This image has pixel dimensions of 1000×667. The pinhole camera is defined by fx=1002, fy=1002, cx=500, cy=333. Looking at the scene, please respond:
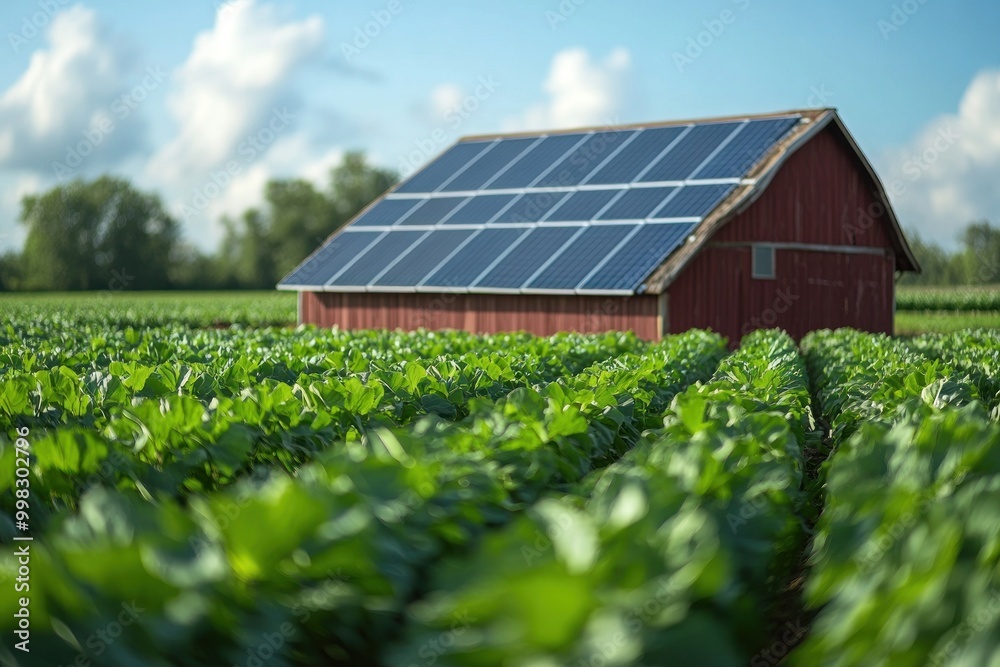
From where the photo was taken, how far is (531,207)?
76.5ft

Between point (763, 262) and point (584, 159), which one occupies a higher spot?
point (584, 159)

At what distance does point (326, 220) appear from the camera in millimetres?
111438

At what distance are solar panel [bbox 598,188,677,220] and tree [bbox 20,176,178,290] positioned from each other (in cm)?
7761

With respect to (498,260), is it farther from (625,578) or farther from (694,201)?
(625,578)

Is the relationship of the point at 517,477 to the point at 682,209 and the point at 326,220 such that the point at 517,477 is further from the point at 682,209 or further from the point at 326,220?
the point at 326,220

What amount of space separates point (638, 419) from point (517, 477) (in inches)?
88.9

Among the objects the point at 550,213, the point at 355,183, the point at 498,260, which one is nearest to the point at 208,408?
the point at 498,260

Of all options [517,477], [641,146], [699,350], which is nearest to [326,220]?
[641,146]

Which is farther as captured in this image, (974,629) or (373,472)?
(373,472)

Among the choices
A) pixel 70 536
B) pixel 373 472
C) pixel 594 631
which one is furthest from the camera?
pixel 373 472

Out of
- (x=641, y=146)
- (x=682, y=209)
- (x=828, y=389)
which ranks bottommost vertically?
(x=828, y=389)

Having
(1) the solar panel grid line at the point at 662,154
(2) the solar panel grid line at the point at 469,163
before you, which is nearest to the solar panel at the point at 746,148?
(1) the solar panel grid line at the point at 662,154

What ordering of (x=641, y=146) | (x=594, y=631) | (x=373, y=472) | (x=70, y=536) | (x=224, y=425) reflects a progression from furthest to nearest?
1. (x=641, y=146)
2. (x=224, y=425)
3. (x=373, y=472)
4. (x=70, y=536)
5. (x=594, y=631)

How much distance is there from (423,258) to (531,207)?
2.81 m
